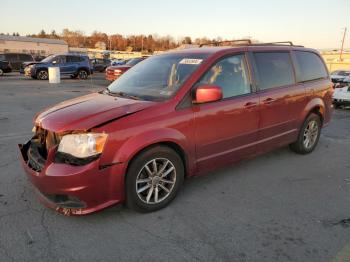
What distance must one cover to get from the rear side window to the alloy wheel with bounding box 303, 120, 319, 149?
2.67ft

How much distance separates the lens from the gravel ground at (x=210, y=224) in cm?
299

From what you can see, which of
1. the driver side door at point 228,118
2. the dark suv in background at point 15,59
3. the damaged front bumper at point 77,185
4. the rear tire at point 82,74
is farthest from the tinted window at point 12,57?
the damaged front bumper at point 77,185

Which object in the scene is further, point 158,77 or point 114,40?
point 114,40

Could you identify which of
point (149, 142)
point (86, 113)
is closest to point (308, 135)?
point (149, 142)

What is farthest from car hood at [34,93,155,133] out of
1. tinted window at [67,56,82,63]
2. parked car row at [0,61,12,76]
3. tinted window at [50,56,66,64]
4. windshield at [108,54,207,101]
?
parked car row at [0,61,12,76]

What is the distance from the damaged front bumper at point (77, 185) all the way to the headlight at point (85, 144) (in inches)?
4.3

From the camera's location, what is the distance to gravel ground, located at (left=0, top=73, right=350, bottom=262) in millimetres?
2986

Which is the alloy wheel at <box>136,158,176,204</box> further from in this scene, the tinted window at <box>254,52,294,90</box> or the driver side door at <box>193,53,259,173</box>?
the tinted window at <box>254,52,294,90</box>

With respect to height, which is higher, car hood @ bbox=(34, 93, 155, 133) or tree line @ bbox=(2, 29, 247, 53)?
tree line @ bbox=(2, 29, 247, 53)

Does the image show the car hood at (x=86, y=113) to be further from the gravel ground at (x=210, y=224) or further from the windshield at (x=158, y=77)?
the gravel ground at (x=210, y=224)

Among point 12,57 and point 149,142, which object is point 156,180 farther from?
point 12,57

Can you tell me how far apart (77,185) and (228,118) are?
6.70 ft

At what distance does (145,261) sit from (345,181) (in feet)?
10.8

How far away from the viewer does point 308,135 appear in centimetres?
597
